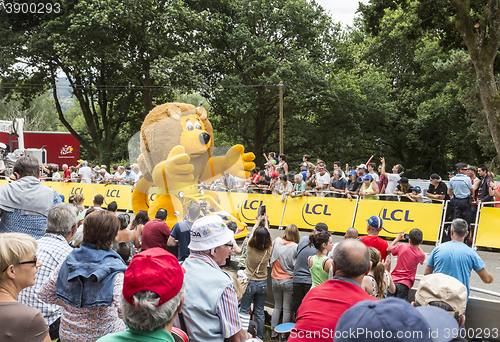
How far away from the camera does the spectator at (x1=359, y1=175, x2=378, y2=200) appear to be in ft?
33.9

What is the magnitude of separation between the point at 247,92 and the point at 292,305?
61.5 feet

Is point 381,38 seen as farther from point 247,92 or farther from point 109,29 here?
point 109,29

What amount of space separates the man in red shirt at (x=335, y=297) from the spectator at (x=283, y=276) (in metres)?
2.83

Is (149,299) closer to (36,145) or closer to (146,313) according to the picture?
(146,313)

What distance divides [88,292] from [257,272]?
2.80m

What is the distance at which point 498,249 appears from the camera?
8.98 m

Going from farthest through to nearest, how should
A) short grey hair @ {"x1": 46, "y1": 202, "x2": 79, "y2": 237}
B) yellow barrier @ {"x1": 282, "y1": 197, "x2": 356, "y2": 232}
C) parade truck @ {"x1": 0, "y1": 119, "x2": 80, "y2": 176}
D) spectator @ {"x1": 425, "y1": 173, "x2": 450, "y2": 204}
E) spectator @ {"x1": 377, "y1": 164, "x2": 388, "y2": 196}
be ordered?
parade truck @ {"x1": 0, "y1": 119, "x2": 80, "y2": 176}
spectator @ {"x1": 377, "y1": 164, "x2": 388, "y2": 196}
yellow barrier @ {"x1": 282, "y1": 197, "x2": 356, "y2": 232}
spectator @ {"x1": 425, "y1": 173, "x2": 450, "y2": 204}
short grey hair @ {"x1": 46, "y1": 202, "x2": 79, "y2": 237}

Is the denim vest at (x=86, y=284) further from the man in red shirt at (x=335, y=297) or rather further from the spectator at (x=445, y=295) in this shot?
the spectator at (x=445, y=295)

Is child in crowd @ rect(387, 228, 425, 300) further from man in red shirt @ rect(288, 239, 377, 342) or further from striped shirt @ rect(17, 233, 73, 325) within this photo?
striped shirt @ rect(17, 233, 73, 325)

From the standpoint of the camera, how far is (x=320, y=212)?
11.1m

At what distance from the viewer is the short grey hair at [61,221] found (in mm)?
3148

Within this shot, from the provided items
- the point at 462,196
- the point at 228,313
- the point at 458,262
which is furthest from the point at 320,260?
the point at 462,196

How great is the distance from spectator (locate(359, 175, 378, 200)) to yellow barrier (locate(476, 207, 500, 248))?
8.12 feet

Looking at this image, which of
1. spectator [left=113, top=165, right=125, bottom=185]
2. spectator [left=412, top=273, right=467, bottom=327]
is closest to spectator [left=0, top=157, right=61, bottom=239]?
spectator [left=412, top=273, right=467, bottom=327]
